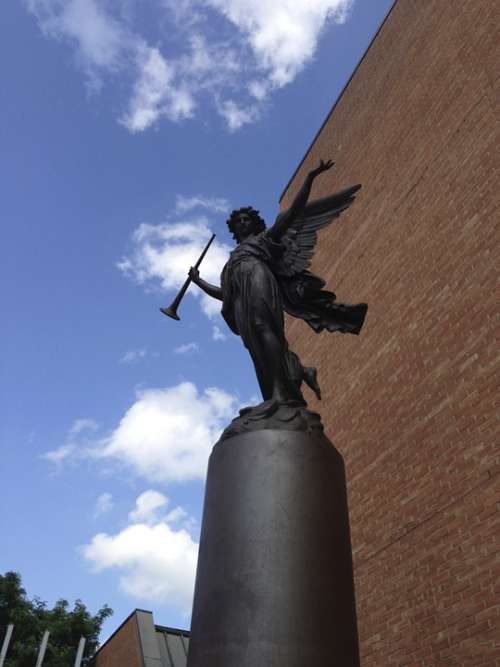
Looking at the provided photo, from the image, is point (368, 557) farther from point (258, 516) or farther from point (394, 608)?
point (258, 516)

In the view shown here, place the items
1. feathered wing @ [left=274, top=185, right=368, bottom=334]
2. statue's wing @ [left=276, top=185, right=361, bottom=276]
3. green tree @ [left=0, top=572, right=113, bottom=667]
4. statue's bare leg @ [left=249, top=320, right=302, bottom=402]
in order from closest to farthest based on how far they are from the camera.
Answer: statue's bare leg @ [left=249, top=320, right=302, bottom=402], feathered wing @ [left=274, top=185, right=368, bottom=334], statue's wing @ [left=276, top=185, right=361, bottom=276], green tree @ [left=0, top=572, right=113, bottom=667]

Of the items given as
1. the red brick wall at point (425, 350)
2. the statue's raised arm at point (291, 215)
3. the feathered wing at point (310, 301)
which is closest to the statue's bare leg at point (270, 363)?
the feathered wing at point (310, 301)

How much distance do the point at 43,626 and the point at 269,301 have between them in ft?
60.4

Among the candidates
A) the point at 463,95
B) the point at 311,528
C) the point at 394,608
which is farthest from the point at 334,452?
the point at 463,95

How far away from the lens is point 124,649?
15047mm

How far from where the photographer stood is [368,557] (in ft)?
22.9

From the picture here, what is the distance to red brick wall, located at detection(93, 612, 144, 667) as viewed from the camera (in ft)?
46.6

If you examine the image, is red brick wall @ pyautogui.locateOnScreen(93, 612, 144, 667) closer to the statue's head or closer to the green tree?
the green tree

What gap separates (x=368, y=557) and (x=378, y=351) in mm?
2396

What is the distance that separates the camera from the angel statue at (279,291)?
4.09 metres

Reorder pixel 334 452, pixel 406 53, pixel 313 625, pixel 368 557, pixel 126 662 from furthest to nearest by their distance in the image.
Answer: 1. pixel 126 662
2. pixel 406 53
3. pixel 368 557
4. pixel 334 452
5. pixel 313 625

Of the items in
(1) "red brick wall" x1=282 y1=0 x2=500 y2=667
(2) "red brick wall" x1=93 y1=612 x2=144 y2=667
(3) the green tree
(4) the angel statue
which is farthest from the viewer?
(3) the green tree

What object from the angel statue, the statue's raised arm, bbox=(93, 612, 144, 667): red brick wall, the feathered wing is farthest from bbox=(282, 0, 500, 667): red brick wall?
bbox=(93, 612, 144, 667): red brick wall

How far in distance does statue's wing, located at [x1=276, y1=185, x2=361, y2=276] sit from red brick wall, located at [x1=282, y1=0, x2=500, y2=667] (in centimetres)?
206
